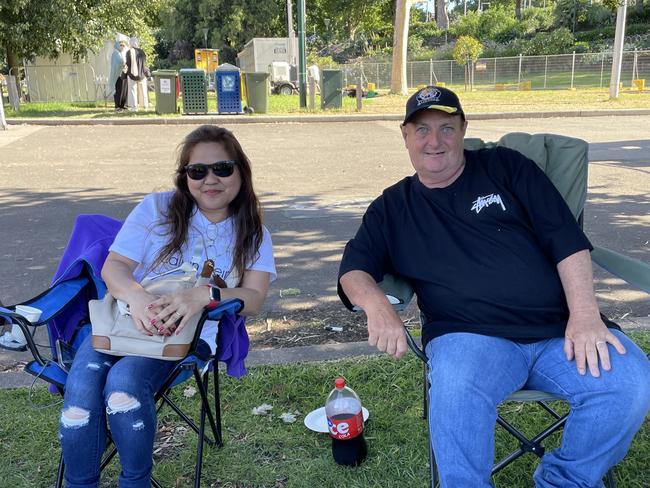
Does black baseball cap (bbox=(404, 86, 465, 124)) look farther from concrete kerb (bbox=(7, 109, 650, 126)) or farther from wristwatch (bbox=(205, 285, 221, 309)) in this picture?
concrete kerb (bbox=(7, 109, 650, 126))

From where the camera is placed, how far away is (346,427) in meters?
2.54

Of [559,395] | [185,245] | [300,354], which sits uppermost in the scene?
[185,245]

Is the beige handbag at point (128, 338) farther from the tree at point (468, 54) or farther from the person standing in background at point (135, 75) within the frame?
the tree at point (468, 54)

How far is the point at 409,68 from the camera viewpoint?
101 ft

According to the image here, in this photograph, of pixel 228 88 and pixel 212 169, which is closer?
pixel 212 169

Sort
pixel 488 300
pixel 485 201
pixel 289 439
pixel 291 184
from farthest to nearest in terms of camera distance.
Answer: pixel 291 184
pixel 289 439
pixel 485 201
pixel 488 300

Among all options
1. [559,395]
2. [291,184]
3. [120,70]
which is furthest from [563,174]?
[120,70]

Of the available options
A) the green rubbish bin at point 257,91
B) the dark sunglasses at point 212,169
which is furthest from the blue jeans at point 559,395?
the green rubbish bin at point 257,91

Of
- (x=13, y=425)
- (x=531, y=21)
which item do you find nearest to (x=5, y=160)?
(x=13, y=425)

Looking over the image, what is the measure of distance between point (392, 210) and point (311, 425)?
1.08 m

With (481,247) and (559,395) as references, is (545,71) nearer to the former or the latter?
(481,247)

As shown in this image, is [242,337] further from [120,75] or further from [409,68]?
[409,68]

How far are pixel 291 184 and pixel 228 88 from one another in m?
9.26

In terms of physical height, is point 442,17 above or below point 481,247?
above
